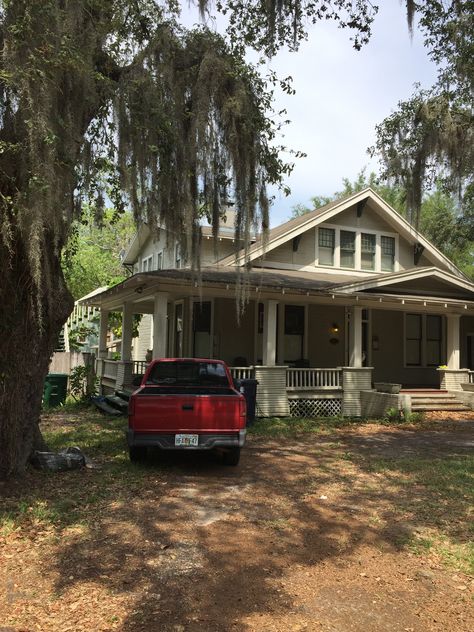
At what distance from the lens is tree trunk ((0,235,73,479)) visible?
20.7ft

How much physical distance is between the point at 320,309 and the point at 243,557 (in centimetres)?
1377

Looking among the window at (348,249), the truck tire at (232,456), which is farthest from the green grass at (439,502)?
the window at (348,249)

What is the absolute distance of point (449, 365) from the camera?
16.9 meters

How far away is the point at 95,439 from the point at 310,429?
17.0ft

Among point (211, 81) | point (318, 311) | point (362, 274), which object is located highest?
point (211, 81)

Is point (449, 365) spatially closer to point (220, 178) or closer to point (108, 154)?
point (220, 178)

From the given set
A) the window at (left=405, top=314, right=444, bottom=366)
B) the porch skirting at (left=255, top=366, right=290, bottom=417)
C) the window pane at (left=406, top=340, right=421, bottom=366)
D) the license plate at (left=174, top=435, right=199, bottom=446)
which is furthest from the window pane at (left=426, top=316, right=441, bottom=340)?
the license plate at (left=174, top=435, right=199, bottom=446)

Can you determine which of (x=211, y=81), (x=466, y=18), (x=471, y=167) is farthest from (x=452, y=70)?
(x=211, y=81)

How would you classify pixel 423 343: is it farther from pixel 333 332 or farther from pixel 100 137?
pixel 100 137

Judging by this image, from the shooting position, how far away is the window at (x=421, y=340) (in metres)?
19.2

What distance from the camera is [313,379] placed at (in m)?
15.2

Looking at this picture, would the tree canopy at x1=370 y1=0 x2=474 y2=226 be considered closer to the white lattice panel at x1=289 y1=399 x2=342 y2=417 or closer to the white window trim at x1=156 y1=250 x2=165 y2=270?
the white lattice panel at x1=289 y1=399 x2=342 y2=417

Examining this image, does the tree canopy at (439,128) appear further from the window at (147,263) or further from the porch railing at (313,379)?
the window at (147,263)

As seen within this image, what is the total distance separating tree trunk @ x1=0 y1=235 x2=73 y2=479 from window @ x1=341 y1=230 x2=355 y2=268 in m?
13.3
